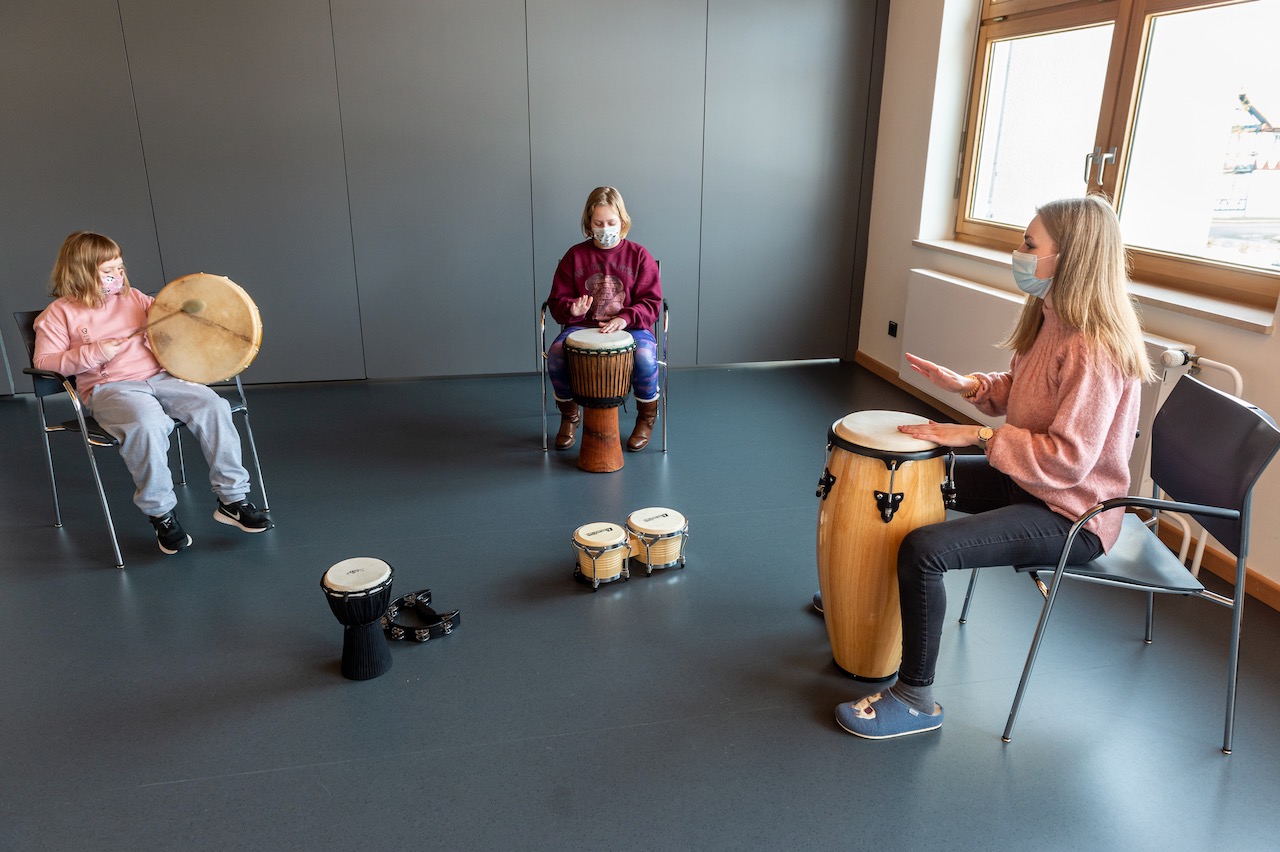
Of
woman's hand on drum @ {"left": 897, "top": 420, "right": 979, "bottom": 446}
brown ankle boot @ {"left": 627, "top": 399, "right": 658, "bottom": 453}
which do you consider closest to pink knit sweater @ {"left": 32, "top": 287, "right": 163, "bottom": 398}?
brown ankle boot @ {"left": 627, "top": 399, "right": 658, "bottom": 453}

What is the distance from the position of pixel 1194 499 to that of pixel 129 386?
313 cm

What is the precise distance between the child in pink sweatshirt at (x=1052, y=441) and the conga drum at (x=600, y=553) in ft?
2.77

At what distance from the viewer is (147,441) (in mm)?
2785

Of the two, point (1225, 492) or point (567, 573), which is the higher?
point (1225, 492)

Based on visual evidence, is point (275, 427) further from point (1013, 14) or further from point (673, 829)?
point (1013, 14)

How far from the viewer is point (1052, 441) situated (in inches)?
74.5

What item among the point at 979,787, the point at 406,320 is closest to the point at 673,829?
the point at 979,787

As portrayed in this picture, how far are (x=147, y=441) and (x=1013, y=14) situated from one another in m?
4.07

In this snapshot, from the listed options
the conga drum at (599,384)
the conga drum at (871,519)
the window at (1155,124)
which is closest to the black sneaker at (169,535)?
the conga drum at (599,384)

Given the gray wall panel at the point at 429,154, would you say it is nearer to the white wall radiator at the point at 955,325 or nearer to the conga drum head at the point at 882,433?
the white wall radiator at the point at 955,325

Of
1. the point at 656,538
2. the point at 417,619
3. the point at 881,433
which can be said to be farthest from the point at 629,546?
the point at 881,433

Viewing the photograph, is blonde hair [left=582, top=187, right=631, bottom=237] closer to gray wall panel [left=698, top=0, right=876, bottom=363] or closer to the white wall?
gray wall panel [left=698, top=0, right=876, bottom=363]

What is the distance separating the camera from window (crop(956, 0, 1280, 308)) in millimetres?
2889

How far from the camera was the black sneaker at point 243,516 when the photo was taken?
297cm
